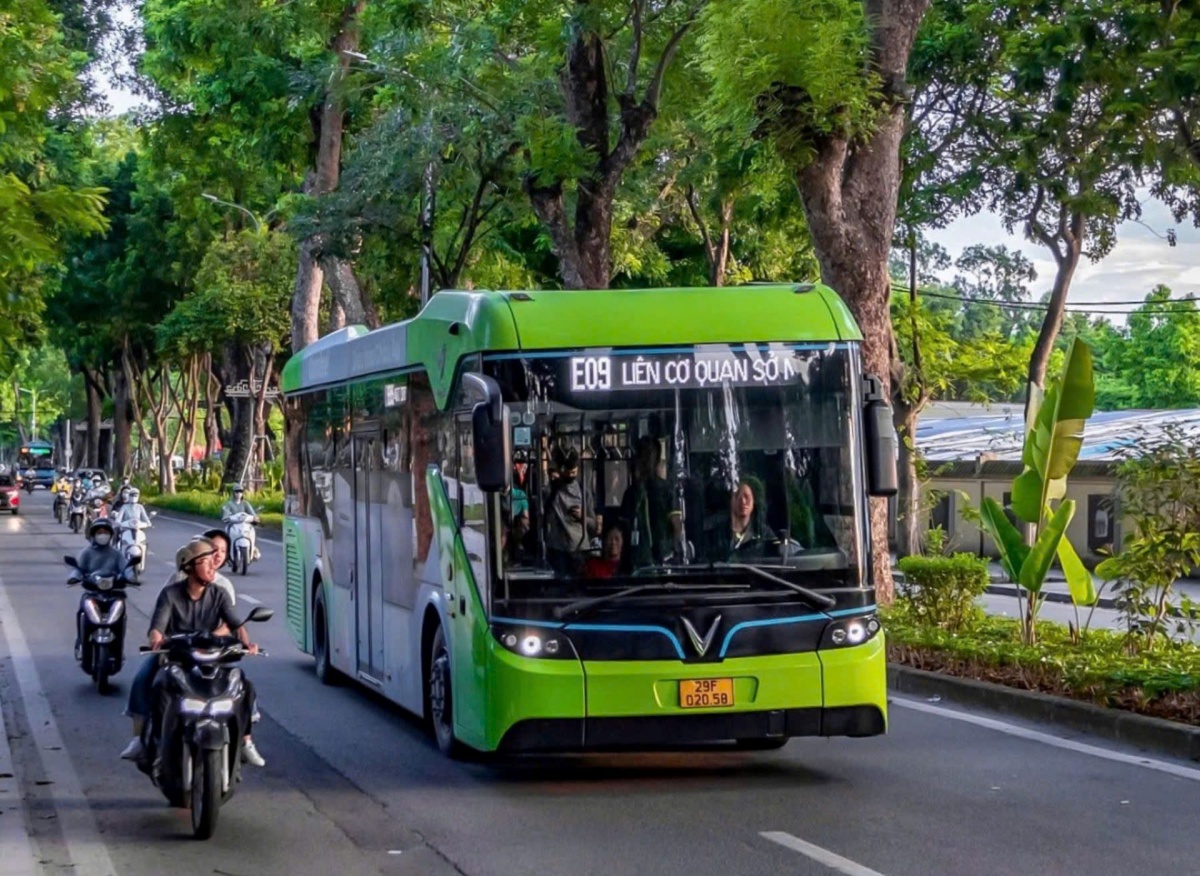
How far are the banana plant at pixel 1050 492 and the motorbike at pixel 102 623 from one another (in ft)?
24.1

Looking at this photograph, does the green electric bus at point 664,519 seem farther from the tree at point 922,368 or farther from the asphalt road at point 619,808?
the tree at point 922,368

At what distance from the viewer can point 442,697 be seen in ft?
37.5

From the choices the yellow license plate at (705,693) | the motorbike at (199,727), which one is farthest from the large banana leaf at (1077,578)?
the motorbike at (199,727)

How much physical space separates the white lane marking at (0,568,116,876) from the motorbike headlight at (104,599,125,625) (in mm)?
758

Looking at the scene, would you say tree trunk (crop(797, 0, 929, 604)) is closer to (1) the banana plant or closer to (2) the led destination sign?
(1) the banana plant

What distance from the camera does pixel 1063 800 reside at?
10.0m

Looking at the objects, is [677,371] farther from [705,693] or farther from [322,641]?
[322,641]

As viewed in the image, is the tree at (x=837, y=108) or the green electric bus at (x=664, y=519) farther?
the tree at (x=837, y=108)

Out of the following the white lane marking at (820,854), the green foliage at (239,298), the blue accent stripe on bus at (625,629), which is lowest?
the white lane marking at (820,854)

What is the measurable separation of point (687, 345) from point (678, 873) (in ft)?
11.0

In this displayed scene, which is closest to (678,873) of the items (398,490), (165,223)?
(398,490)

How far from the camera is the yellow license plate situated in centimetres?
1012

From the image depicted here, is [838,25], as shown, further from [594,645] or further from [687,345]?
[594,645]

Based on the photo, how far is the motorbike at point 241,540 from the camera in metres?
30.5
